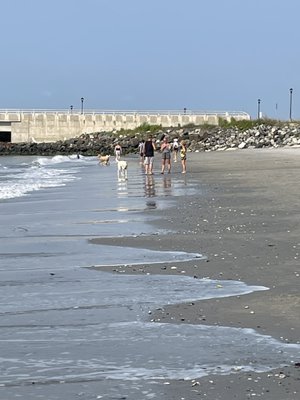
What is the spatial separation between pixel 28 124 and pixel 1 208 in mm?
71734

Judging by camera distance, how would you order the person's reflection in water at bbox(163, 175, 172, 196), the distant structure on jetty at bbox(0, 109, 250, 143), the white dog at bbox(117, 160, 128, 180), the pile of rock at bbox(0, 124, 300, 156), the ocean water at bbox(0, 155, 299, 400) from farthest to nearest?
the distant structure on jetty at bbox(0, 109, 250, 143) → the pile of rock at bbox(0, 124, 300, 156) → the white dog at bbox(117, 160, 128, 180) → the person's reflection in water at bbox(163, 175, 172, 196) → the ocean water at bbox(0, 155, 299, 400)

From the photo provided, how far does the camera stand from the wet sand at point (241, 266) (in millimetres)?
Answer: 4438

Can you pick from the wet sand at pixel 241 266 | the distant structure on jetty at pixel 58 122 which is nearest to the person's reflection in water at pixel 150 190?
the wet sand at pixel 241 266

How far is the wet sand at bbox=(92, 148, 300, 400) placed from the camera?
444 centimetres

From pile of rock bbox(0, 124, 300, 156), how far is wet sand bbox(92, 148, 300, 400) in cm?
4165

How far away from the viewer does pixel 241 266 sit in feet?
27.3

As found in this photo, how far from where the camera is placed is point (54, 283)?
24.9 ft

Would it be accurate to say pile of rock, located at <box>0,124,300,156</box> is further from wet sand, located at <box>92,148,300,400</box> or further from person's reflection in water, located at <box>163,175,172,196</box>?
wet sand, located at <box>92,148,300,400</box>

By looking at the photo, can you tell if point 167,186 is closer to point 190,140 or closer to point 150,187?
point 150,187

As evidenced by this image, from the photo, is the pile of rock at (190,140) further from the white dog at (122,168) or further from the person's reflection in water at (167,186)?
the person's reflection in water at (167,186)

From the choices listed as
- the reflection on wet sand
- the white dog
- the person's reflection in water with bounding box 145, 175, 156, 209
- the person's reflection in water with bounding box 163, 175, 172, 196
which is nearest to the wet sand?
the person's reflection in water with bounding box 145, 175, 156, 209

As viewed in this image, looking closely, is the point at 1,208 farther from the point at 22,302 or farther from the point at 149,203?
the point at 22,302

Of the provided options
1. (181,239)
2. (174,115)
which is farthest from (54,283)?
(174,115)

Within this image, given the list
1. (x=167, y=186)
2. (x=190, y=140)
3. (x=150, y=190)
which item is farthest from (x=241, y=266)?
(x=190, y=140)
